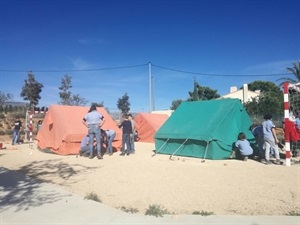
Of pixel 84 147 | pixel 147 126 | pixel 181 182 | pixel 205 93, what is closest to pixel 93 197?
pixel 181 182

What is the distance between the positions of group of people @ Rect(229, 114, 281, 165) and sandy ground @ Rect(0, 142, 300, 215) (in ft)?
1.19

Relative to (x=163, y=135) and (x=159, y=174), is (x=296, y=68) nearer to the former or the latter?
(x=163, y=135)

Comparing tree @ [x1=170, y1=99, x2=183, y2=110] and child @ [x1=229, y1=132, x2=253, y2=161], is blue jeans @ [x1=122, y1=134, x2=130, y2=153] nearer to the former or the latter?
child @ [x1=229, y1=132, x2=253, y2=161]

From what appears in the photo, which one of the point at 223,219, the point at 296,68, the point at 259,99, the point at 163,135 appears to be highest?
the point at 296,68

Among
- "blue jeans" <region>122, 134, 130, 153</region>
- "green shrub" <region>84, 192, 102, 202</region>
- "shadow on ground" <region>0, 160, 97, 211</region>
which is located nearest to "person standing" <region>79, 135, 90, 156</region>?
"blue jeans" <region>122, 134, 130, 153</region>

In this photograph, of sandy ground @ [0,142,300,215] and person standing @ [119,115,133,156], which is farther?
person standing @ [119,115,133,156]

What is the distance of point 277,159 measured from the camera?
1020cm

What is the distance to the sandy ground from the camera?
223 inches

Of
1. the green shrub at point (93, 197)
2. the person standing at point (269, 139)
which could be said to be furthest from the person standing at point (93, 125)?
the green shrub at point (93, 197)

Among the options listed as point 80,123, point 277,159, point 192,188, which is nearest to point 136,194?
point 192,188

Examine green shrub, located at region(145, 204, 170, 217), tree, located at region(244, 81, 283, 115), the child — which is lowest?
green shrub, located at region(145, 204, 170, 217)

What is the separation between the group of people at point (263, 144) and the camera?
10328 mm

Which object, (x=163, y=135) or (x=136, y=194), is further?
(x=163, y=135)

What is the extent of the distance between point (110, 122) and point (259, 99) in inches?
1033
